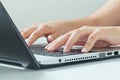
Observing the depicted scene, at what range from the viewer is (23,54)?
539 millimetres

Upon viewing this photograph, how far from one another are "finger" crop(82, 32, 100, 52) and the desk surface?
0.04m

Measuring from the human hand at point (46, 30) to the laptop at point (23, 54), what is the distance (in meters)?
0.19

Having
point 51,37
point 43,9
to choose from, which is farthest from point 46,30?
point 43,9

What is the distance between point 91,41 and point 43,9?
132 centimetres

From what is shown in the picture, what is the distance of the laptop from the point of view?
509 millimetres

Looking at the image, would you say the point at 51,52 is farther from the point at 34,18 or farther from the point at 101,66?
the point at 34,18

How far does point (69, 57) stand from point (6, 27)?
0.51ft

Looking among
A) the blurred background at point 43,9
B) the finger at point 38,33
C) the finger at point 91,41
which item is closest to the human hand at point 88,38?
the finger at point 91,41

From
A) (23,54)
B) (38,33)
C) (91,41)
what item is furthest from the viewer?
(38,33)

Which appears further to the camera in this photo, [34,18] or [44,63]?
[34,18]

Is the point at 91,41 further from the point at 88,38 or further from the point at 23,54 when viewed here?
the point at 23,54

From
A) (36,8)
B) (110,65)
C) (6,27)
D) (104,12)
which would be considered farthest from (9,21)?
(36,8)

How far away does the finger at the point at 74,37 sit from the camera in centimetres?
67

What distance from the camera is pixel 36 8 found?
196 cm
